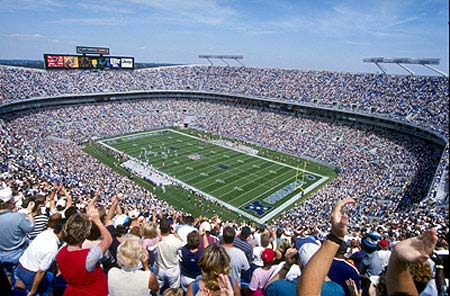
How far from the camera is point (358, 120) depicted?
42094mm

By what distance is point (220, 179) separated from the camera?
31.9m

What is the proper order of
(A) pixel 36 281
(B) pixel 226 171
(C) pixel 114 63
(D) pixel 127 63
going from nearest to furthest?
(A) pixel 36 281 < (B) pixel 226 171 < (C) pixel 114 63 < (D) pixel 127 63

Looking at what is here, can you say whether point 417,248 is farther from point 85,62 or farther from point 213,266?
point 85,62

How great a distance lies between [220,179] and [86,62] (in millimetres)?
40992

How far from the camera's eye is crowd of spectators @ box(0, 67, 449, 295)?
4.79 metres

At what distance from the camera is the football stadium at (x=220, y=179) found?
11.1ft

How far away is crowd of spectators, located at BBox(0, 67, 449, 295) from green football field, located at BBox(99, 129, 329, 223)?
255cm

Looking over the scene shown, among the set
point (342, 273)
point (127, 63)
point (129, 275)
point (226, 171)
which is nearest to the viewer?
point (129, 275)

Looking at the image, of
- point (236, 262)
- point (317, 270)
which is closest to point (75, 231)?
point (236, 262)

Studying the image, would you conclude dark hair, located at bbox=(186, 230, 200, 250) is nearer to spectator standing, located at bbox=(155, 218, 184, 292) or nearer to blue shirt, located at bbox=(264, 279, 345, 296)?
spectator standing, located at bbox=(155, 218, 184, 292)

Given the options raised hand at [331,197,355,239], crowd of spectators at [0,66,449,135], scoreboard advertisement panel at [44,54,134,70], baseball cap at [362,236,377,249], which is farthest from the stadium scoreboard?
raised hand at [331,197,355,239]

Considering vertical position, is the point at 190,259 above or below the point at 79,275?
below

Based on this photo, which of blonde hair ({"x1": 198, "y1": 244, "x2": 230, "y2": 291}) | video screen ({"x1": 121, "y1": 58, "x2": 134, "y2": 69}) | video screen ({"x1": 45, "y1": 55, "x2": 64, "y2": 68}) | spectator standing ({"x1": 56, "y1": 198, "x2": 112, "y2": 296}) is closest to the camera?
blonde hair ({"x1": 198, "y1": 244, "x2": 230, "y2": 291})

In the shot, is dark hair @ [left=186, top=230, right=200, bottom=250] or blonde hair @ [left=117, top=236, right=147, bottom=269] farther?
dark hair @ [left=186, top=230, right=200, bottom=250]
